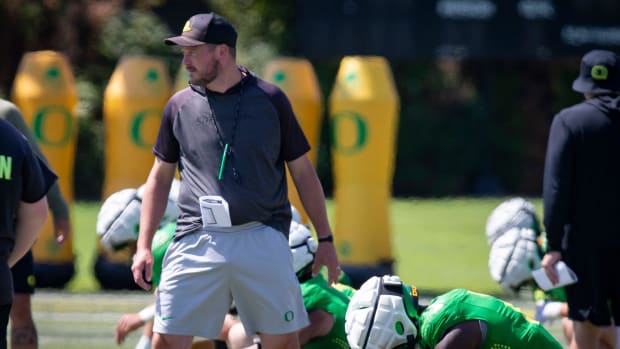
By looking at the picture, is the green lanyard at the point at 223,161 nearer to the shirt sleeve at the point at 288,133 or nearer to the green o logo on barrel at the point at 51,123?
the shirt sleeve at the point at 288,133

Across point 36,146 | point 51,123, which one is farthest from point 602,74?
point 51,123

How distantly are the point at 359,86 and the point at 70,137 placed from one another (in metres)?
2.55

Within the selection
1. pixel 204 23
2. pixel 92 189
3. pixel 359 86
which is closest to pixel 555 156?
pixel 204 23

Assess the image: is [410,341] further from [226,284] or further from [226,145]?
[226,145]

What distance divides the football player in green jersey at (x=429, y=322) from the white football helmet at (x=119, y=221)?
6.28ft

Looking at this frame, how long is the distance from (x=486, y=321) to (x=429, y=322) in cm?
27

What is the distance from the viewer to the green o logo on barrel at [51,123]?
11.7 meters

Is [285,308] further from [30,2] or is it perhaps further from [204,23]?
[30,2]

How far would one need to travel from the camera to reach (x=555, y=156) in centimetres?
633

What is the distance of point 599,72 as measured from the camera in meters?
6.50

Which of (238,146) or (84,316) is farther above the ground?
(238,146)

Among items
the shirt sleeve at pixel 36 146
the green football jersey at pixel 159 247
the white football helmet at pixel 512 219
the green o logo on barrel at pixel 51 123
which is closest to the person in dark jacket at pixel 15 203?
the green football jersey at pixel 159 247

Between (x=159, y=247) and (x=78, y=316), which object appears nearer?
(x=159, y=247)

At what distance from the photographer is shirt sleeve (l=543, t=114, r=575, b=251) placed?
6.28 meters
